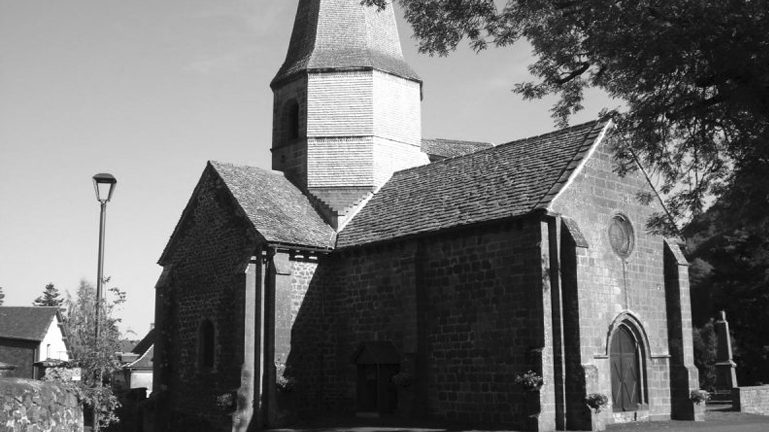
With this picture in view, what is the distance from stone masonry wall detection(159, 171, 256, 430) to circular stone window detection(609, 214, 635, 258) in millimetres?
11079

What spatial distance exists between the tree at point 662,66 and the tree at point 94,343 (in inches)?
336

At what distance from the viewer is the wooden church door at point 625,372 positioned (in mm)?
20875

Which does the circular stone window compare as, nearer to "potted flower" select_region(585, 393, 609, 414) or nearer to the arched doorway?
the arched doorway

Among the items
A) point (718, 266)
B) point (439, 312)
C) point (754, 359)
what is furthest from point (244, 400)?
point (718, 266)

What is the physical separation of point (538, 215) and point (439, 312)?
4468mm

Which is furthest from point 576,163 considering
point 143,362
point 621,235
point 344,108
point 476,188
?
point 143,362

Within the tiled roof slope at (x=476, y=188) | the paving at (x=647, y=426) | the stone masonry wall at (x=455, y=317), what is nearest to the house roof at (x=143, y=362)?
the tiled roof slope at (x=476, y=188)

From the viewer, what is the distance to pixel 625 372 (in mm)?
21203

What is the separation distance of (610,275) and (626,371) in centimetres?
274

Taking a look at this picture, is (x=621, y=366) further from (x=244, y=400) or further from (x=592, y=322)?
(x=244, y=400)

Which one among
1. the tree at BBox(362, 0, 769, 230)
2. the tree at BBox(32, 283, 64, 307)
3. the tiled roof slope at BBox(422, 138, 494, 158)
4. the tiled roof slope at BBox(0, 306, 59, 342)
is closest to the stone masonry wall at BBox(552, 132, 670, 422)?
the tree at BBox(362, 0, 769, 230)

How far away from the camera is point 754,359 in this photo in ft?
130

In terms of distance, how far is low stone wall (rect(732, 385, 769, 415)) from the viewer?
2653 cm

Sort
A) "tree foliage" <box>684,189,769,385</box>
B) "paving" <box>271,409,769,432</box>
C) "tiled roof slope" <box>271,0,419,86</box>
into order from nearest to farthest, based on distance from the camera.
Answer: "paving" <box>271,409,769,432</box>, "tiled roof slope" <box>271,0,419,86</box>, "tree foliage" <box>684,189,769,385</box>
